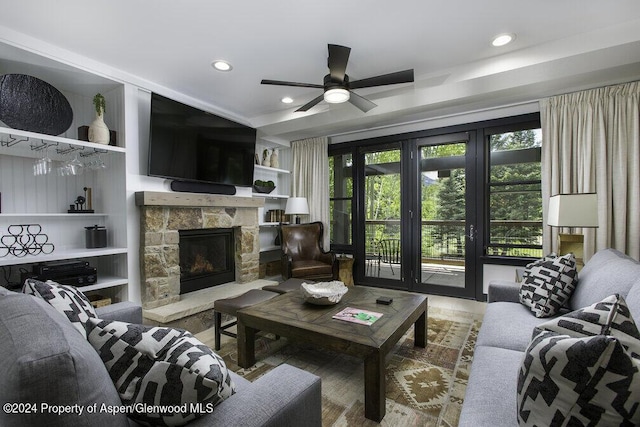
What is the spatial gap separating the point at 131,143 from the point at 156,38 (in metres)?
1.15

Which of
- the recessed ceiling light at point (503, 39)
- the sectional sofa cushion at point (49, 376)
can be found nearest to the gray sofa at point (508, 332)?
the sectional sofa cushion at point (49, 376)

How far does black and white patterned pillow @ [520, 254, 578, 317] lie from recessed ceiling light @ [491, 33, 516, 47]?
5.77 feet

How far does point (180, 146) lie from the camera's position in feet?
10.8

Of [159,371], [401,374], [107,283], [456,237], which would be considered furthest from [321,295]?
[456,237]

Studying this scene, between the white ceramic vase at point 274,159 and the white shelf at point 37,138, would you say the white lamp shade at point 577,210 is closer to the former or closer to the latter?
the white ceramic vase at point 274,159

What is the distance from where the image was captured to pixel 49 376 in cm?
65

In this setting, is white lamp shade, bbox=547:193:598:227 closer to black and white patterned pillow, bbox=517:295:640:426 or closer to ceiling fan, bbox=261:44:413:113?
ceiling fan, bbox=261:44:413:113

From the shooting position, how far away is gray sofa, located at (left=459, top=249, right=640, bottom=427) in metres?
1.10

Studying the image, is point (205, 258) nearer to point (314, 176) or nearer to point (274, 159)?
point (274, 159)

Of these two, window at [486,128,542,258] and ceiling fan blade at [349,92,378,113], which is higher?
ceiling fan blade at [349,92,378,113]

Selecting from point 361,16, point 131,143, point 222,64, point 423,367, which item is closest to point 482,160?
point 361,16

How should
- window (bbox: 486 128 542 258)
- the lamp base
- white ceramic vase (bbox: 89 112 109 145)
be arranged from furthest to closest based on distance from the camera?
window (bbox: 486 128 542 258)
white ceramic vase (bbox: 89 112 109 145)
the lamp base

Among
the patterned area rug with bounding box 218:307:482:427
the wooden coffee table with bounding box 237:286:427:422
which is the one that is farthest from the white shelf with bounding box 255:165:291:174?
the patterned area rug with bounding box 218:307:482:427

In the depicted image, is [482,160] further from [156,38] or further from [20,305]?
[20,305]
